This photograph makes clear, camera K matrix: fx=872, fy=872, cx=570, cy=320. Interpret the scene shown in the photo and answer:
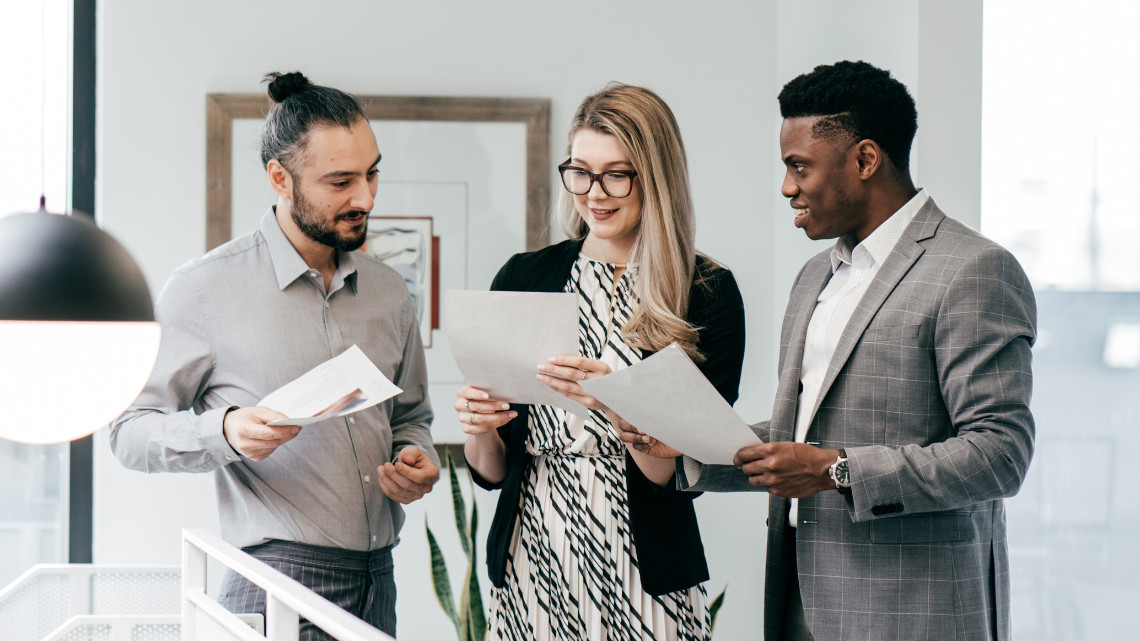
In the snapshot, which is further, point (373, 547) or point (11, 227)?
point (373, 547)

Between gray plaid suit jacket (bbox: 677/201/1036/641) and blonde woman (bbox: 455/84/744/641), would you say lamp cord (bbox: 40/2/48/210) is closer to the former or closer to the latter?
blonde woman (bbox: 455/84/744/641)

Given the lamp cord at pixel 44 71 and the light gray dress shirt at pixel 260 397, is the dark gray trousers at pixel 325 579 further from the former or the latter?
the lamp cord at pixel 44 71

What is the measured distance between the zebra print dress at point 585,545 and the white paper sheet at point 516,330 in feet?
0.55

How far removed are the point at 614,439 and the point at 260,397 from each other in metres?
0.70

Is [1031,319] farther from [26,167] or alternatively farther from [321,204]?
[26,167]

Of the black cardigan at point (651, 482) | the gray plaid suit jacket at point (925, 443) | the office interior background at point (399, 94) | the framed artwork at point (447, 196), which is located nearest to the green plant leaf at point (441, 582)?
the office interior background at point (399, 94)

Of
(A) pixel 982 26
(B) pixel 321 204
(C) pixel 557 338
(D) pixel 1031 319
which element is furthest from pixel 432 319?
(D) pixel 1031 319

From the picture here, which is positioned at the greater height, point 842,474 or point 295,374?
point 295,374

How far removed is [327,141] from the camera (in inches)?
69.8

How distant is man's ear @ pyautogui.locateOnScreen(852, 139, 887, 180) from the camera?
144 centimetres

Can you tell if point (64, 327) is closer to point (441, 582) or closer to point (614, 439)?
point (614, 439)

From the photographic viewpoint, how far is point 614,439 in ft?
5.35

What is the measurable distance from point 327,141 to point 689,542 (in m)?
1.07

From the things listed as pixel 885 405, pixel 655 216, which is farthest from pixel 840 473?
pixel 655 216
